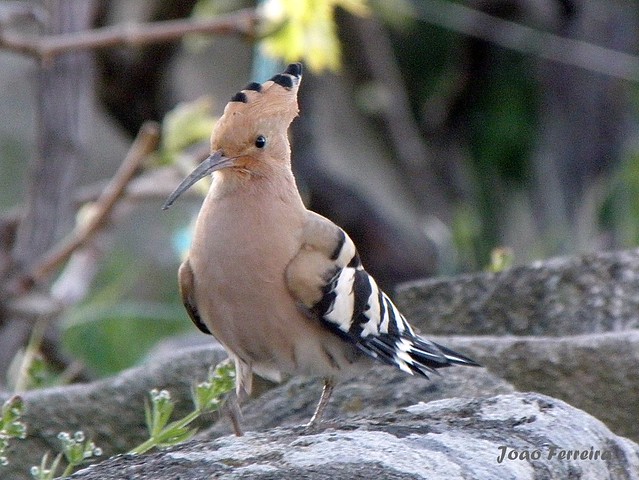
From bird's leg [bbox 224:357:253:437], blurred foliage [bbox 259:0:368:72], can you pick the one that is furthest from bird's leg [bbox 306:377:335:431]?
blurred foliage [bbox 259:0:368:72]

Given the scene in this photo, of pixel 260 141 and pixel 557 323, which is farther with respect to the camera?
pixel 557 323

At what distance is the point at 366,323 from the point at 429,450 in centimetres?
40

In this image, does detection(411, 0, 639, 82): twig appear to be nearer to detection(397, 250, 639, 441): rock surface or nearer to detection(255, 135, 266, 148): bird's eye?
detection(397, 250, 639, 441): rock surface

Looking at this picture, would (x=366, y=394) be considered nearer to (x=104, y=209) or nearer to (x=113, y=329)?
(x=104, y=209)

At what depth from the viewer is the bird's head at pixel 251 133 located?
1804 millimetres

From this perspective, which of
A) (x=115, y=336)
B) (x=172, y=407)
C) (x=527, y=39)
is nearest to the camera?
(x=172, y=407)

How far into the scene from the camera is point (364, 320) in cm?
184

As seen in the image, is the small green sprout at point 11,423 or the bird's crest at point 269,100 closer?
the small green sprout at point 11,423

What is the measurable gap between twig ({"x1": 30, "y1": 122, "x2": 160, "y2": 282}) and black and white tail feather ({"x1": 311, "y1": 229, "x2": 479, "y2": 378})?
1060 mm

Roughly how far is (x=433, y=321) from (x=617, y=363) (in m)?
0.59

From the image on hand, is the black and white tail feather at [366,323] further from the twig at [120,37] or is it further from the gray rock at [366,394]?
the twig at [120,37]

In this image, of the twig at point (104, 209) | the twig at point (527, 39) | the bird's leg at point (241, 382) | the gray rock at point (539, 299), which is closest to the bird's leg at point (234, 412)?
the bird's leg at point (241, 382)

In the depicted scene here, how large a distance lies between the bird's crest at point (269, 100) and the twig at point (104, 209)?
96 centimetres

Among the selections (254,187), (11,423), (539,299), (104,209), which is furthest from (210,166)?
(104,209)
